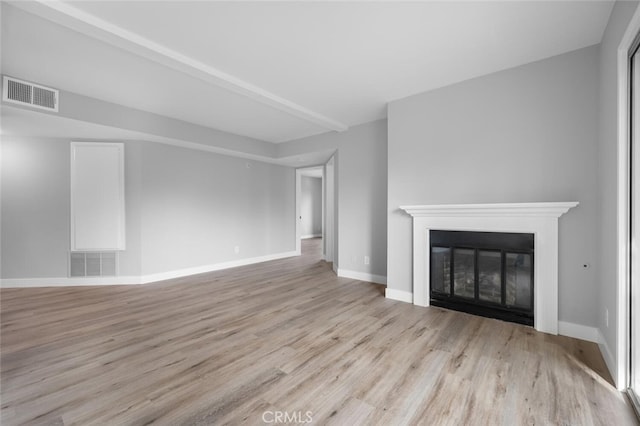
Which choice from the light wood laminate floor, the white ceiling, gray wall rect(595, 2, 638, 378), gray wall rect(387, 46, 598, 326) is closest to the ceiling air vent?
the white ceiling

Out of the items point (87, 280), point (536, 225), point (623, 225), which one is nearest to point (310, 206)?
point (87, 280)

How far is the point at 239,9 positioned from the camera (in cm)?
192

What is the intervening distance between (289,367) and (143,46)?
2853mm

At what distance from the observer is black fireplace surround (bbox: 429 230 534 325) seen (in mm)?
2586

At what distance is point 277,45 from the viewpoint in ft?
7.68

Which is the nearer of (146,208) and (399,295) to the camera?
(399,295)

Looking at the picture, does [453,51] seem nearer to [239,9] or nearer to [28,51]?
[239,9]

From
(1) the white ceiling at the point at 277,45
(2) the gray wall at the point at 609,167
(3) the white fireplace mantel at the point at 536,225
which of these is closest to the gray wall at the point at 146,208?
(1) the white ceiling at the point at 277,45

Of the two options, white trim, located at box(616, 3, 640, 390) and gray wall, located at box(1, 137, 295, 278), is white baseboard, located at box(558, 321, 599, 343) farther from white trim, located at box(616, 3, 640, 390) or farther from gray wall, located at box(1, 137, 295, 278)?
gray wall, located at box(1, 137, 295, 278)

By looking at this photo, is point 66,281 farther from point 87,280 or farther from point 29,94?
point 29,94

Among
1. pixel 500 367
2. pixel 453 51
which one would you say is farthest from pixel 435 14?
pixel 500 367

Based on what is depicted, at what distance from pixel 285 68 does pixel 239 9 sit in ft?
2.76

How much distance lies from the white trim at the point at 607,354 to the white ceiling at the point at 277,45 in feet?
7.97

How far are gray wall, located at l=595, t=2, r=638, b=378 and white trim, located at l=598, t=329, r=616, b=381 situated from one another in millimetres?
42
